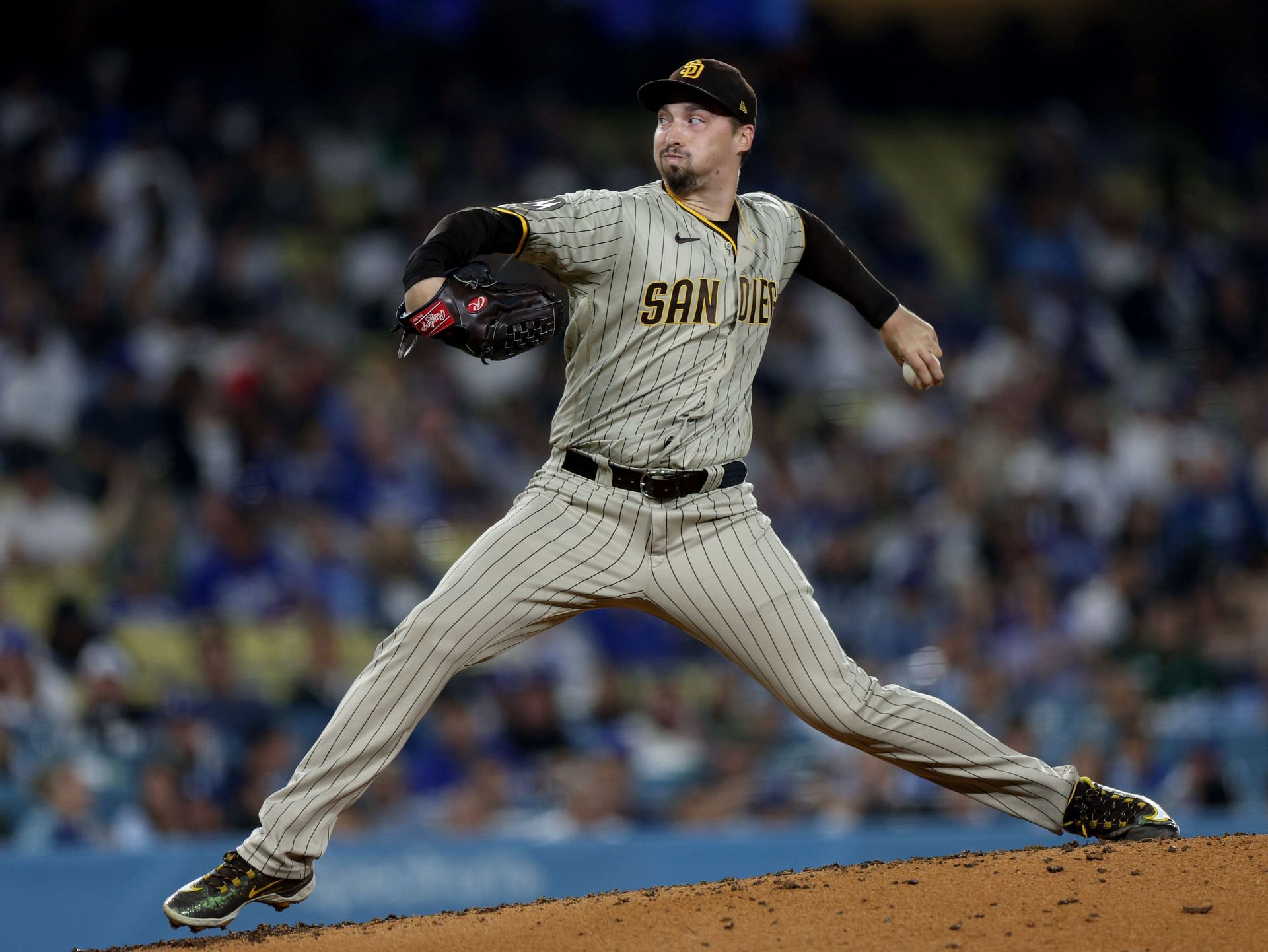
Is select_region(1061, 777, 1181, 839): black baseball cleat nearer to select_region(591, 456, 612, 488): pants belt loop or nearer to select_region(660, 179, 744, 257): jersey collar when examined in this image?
select_region(591, 456, 612, 488): pants belt loop

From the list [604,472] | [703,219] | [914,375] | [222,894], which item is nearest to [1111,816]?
[914,375]

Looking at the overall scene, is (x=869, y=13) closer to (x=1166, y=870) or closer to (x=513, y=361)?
(x=513, y=361)

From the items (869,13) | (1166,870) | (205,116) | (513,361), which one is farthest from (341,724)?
(869,13)

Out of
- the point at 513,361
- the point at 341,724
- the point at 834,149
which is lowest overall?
the point at 341,724

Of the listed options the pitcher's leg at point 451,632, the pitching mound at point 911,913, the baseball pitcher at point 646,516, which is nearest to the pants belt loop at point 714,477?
the baseball pitcher at point 646,516

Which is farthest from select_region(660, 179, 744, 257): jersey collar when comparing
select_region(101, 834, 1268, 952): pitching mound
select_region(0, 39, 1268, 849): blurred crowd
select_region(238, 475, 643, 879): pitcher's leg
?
select_region(0, 39, 1268, 849): blurred crowd

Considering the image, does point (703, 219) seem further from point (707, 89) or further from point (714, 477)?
point (714, 477)
